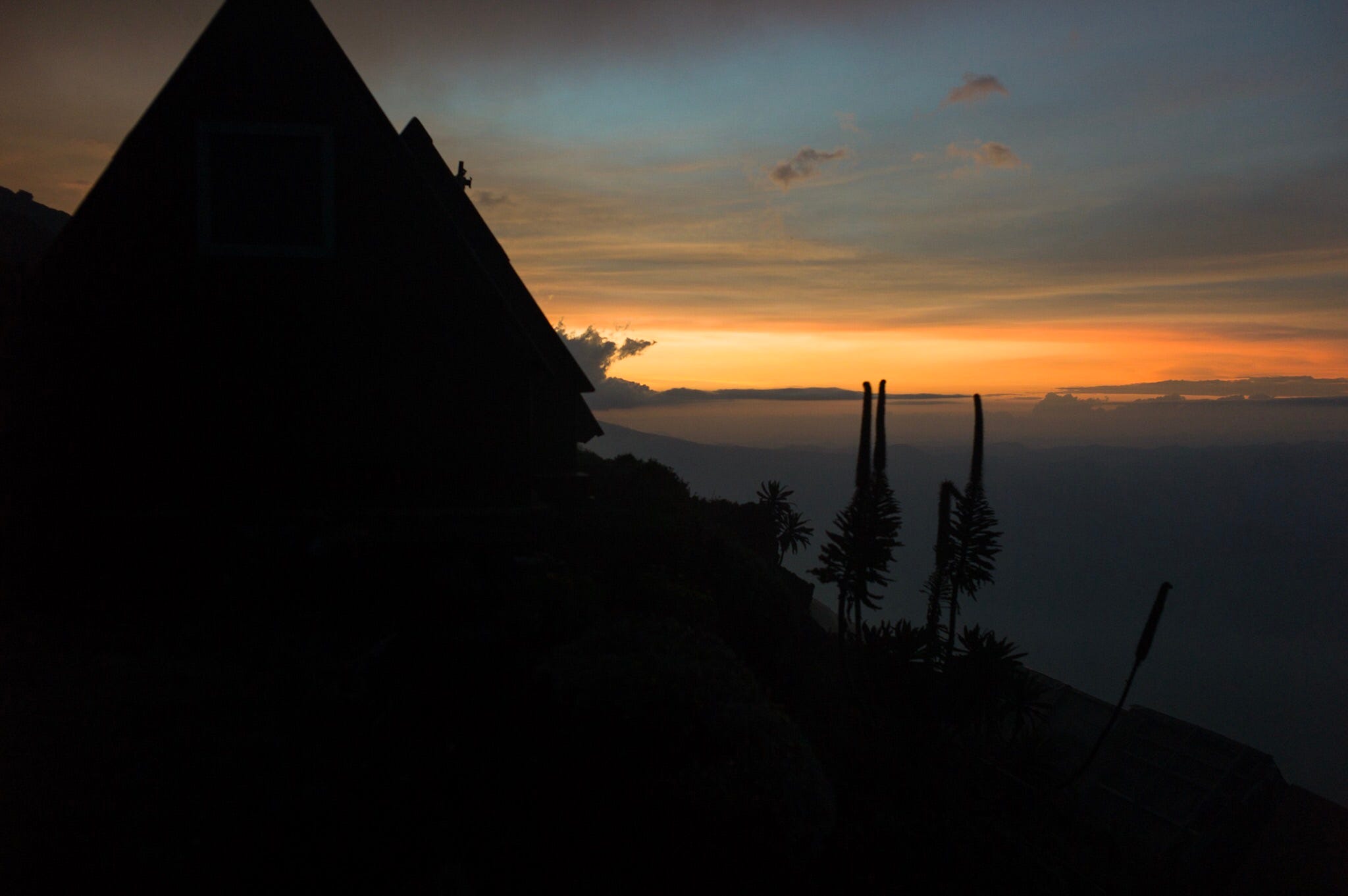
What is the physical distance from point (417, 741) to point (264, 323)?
7.99 meters

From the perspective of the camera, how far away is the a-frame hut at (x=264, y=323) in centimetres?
1155

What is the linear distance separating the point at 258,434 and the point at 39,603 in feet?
12.2

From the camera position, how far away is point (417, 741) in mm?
7379

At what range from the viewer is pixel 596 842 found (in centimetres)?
665

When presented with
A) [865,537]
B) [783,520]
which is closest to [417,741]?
[865,537]

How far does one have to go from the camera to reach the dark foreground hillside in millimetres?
5992

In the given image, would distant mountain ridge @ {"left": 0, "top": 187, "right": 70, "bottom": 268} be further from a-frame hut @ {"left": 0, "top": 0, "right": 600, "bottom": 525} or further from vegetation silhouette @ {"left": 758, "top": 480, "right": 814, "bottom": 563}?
vegetation silhouette @ {"left": 758, "top": 480, "right": 814, "bottom": 563}

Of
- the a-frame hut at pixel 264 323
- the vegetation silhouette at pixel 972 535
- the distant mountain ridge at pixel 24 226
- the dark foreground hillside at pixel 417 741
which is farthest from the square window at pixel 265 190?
the distant mountain ridge at pixel 24 226

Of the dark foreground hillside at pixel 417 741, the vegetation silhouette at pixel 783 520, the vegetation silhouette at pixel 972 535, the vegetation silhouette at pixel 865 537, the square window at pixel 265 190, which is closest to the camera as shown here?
the dark foreground hillside at pixel 417 741

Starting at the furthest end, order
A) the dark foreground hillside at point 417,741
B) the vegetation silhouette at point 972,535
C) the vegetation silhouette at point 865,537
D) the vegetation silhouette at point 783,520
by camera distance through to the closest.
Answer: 1. the vegetation silhouette at point 783,520
2. the vegetation silhouette at point 972,535
3. the vegetation silhouette at point 865,537
4. the dark foreground hillside at point 417,741

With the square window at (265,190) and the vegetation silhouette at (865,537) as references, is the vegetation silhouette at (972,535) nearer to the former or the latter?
the vegetation silhouette at (865,537)

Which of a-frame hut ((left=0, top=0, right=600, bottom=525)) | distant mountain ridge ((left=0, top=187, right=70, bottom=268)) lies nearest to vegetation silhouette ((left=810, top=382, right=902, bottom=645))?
a-frame hut ((left=0, top=0, right=600, bottom=525))

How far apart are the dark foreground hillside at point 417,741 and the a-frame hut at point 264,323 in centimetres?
104

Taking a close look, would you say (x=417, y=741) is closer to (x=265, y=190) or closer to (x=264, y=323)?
(x=264, y=323)
